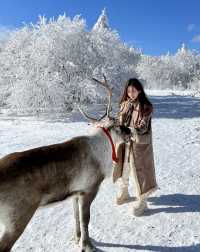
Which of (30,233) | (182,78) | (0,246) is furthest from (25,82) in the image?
→ (182,78)

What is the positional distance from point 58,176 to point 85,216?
2.54ft

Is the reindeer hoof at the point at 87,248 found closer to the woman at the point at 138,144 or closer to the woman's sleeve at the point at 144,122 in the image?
the woman at the point at 138,144

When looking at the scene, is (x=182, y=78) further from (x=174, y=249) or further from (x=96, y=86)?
(x=174, y=249)

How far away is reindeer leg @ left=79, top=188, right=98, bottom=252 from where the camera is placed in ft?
14.8

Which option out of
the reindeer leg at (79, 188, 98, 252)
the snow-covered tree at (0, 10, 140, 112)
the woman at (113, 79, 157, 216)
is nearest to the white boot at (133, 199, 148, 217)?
the woman at (113, 79, 157, 216)

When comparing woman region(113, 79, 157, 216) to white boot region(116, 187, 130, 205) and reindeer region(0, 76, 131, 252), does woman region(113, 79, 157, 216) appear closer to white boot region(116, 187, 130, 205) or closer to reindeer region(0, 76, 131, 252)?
white boot region(116, 187, 130, 205)

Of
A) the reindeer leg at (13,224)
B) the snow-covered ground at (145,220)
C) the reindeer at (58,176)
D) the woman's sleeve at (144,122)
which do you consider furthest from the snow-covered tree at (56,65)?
the reindeer leg at (13,224)

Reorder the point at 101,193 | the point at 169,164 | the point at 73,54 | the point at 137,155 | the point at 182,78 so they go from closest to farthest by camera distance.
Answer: the point at 137,155 → the point at 101,193 → the point at 169,164 → the point at 73,54 → the point at 182,78

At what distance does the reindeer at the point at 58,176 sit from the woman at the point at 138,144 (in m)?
0.56

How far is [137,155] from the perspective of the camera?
570 centimetres

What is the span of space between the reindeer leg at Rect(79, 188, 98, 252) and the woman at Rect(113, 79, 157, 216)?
1196mm

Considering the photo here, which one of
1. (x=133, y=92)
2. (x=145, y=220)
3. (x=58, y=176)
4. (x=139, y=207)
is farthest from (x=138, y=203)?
(x=58, y=176)

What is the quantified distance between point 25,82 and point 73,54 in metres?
3.06

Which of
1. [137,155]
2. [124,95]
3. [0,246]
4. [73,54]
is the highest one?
[73,54]
